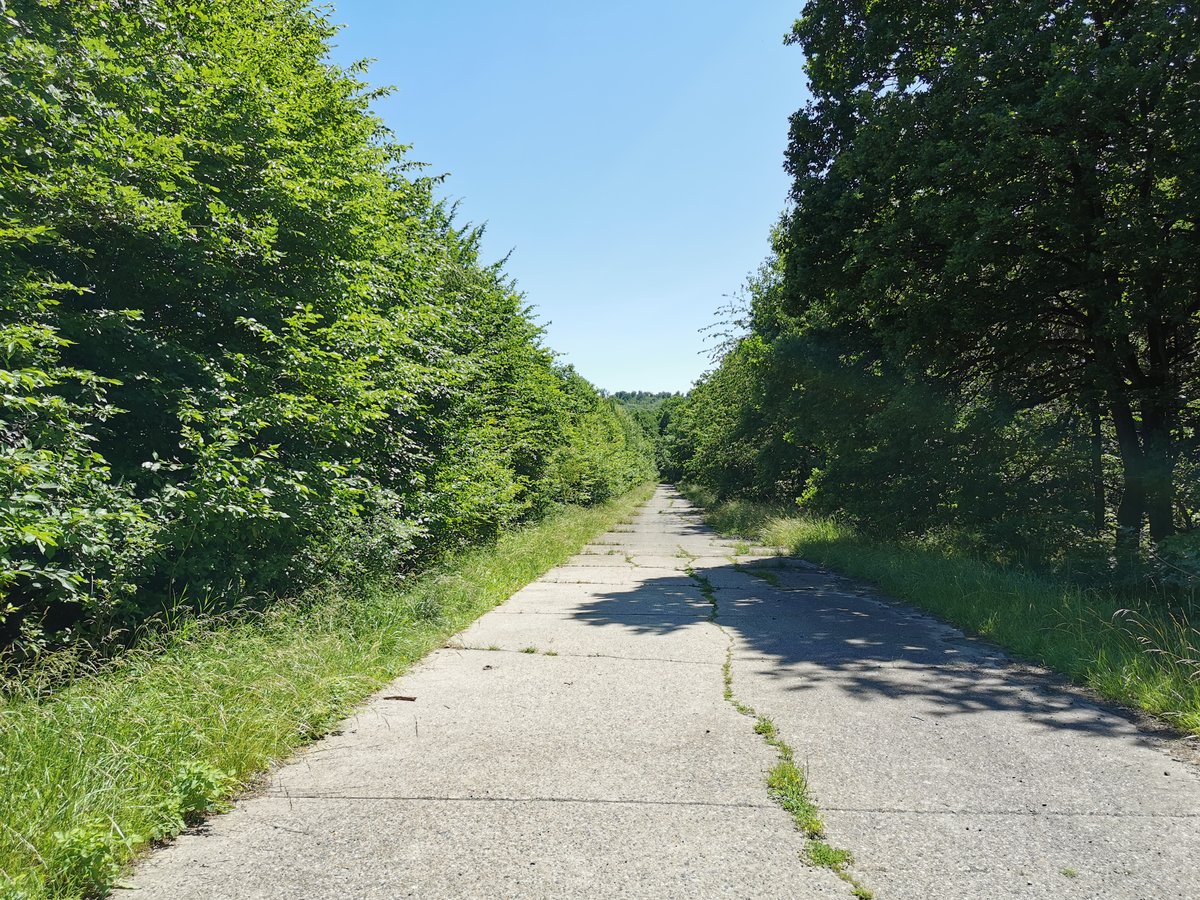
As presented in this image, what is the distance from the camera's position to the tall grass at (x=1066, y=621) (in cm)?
493

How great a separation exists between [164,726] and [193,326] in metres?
4.78

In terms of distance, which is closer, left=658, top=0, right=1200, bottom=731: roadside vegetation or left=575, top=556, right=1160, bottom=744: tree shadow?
left=575, top=556, right=1160, bottom=744: tree shadow

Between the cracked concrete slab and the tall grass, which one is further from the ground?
the tall grass

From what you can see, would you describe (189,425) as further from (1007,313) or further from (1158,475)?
(1158,475)

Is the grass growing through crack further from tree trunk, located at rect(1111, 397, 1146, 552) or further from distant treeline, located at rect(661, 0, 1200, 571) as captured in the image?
tree trunk, located at rect(1111, 397, 1146, 552)

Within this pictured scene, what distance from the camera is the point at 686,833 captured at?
3.06 m

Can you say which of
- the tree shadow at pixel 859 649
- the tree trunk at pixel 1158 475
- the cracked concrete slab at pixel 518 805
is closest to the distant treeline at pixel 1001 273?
the tree trunk at pixel 1158 475

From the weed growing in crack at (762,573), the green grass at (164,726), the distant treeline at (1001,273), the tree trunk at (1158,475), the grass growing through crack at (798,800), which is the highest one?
the distant treeline at (1001,273)

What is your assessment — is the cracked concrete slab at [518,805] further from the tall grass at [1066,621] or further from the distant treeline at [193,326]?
the tall grass at [1066,621]

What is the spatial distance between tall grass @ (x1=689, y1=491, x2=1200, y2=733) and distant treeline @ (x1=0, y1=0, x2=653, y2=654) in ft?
22.7

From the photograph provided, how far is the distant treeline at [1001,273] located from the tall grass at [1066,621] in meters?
1.23

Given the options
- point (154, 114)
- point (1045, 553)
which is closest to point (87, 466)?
point (154, 114)

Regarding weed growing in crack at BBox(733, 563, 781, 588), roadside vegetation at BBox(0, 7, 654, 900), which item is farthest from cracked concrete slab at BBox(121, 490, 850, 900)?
weed growing in crack at BBox(733, 563, 781, 588)

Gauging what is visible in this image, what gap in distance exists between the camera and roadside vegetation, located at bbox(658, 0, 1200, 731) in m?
8.36
